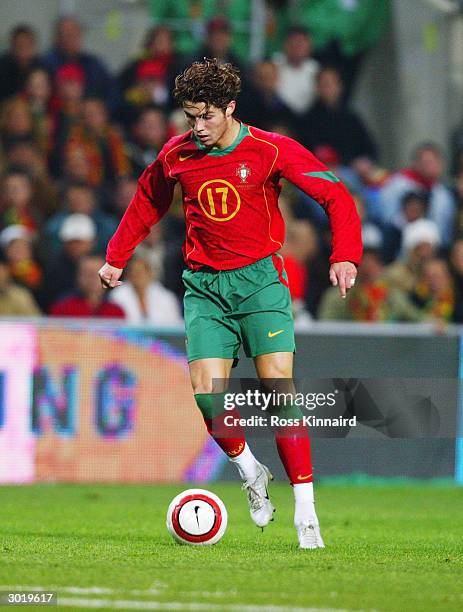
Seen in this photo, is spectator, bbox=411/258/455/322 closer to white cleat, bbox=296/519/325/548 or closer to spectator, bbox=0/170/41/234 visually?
spectator, bbox=0/170/41/234

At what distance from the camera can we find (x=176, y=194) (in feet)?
47.8

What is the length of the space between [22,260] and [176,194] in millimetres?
2016

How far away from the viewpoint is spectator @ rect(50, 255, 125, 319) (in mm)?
12898

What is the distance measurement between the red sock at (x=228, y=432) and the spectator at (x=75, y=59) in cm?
865

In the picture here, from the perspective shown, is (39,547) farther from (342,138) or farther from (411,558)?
(342,138)

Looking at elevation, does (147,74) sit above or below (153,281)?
above

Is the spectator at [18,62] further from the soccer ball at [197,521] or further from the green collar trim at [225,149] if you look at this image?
the soccer ball at [197,521]

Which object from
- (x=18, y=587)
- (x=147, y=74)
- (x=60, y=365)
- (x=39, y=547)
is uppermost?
(x=18, y=587)

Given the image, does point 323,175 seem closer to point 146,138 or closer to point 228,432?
point 228,432

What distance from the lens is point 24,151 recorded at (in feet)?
47.0

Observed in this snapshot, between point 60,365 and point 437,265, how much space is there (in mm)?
4209

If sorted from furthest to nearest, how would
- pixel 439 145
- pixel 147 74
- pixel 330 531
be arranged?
pixel 439 145 < pixel 147 74 < pixel 330 531

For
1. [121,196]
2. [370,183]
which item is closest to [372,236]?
[370,183]

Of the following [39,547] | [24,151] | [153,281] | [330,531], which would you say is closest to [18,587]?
[39,547]
